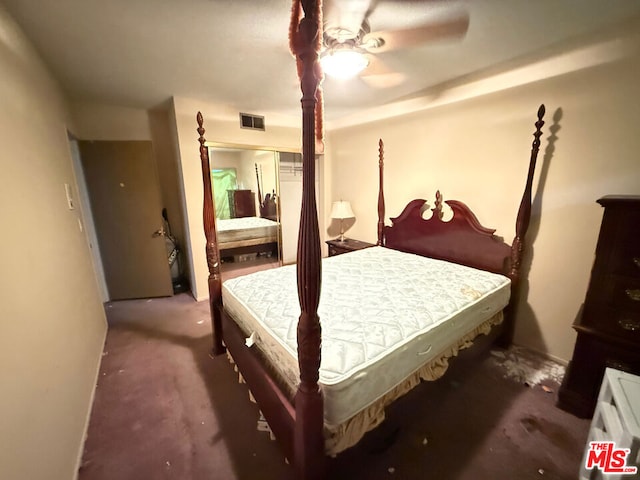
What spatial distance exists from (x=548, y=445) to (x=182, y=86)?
3.80 metres

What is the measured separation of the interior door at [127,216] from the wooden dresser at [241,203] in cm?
89

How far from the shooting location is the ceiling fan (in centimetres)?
134

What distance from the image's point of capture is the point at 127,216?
3.12m

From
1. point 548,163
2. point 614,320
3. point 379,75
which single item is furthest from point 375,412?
point 379,75

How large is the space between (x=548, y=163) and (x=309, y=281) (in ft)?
7.34

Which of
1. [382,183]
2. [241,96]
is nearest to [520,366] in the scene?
[382,183]

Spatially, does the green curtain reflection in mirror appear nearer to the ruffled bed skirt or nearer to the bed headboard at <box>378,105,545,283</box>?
the bed headboard at <box>378,105,545,283</box>

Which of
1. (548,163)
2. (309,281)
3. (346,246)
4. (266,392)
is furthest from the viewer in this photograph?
(346,246)

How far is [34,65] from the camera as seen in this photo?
169cm

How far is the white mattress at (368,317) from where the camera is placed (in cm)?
110

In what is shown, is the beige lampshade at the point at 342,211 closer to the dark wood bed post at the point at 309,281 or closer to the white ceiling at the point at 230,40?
the white ceiling at the point at 230,40

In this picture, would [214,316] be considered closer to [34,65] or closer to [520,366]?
[34,65]

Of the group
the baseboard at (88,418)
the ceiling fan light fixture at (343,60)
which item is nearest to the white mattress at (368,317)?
the baseboard at (88,418)

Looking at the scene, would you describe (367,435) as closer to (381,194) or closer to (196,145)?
(381,194)
